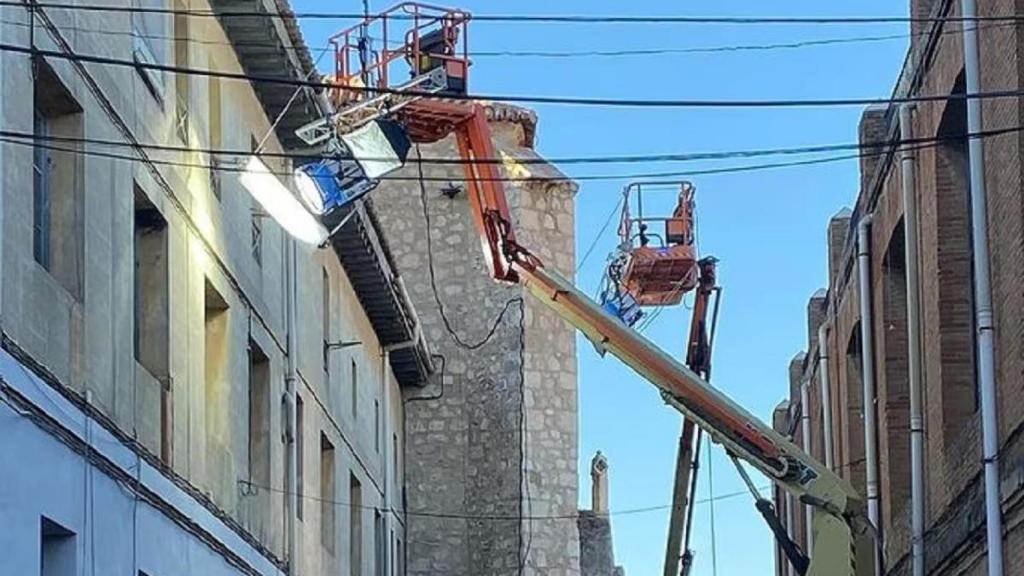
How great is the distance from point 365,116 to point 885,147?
18.0 feet

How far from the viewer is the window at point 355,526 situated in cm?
3269

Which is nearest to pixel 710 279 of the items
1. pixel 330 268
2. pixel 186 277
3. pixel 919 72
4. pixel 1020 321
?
pixel 330 268

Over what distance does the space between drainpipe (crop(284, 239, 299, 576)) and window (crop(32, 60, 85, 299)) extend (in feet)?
31.9

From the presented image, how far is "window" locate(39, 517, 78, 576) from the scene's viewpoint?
15.1m

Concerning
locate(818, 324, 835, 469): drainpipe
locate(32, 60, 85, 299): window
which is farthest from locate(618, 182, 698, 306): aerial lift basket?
locate(32, 60, 85, 299): window

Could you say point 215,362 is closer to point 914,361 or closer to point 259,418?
point 259,418

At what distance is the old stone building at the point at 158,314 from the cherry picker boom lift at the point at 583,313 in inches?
55.6

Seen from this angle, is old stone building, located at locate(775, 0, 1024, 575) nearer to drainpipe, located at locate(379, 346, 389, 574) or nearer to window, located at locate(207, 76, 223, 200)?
window, located at locate(207, 76, 223, 200)

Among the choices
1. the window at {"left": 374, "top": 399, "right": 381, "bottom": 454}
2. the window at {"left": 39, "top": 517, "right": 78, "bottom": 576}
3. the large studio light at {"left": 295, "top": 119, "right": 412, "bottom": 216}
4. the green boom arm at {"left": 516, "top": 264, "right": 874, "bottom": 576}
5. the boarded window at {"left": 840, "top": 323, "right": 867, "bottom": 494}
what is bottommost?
the window at {"left": 39, "top": 517, "right": 78, "bottom": 576}

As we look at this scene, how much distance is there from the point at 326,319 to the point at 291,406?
187 inches

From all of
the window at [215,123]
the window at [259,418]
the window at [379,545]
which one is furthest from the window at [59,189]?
the window at [379,545]

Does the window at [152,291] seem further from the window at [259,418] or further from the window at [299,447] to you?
the window at [299,447]

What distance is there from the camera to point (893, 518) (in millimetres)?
23781

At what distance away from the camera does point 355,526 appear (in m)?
33.1
